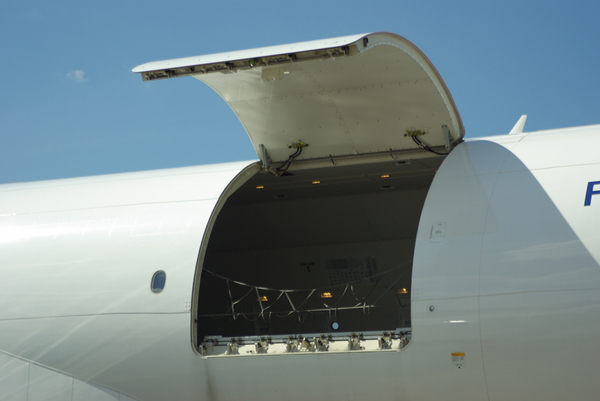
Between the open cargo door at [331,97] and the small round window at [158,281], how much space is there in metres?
2.76

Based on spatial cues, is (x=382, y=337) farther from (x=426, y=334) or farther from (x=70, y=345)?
(x=70, y=345)

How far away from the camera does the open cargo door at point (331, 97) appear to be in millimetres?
7693

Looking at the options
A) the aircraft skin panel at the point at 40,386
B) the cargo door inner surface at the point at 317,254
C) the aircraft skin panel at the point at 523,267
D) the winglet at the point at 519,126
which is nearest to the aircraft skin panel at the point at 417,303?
the aircraft skin panel at the point at 523,267

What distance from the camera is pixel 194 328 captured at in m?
8.34

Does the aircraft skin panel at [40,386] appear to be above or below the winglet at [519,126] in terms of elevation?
below

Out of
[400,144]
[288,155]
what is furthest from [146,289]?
[400,144]

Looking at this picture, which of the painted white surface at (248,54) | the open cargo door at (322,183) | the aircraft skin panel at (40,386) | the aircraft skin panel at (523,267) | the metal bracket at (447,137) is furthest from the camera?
the metal bracket at (447,137)

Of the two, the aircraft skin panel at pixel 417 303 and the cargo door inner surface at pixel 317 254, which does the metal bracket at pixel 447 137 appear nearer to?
the aircraft skin panel at pixel 417 303

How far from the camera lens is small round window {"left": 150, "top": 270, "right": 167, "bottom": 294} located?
8.56 metres

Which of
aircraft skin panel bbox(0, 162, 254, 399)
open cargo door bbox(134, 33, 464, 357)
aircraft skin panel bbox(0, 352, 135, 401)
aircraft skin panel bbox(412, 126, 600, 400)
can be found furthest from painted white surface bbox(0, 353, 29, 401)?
aircraft skin panel bbox(412, 126, 600, 400)

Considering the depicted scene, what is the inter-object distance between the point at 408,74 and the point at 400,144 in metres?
1.48

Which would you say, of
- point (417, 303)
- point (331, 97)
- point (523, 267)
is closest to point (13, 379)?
point (417, 303)

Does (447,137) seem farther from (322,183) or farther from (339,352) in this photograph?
(322,183)

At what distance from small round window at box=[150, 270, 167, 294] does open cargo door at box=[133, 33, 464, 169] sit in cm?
276
